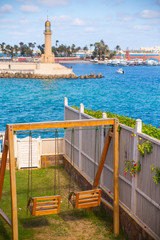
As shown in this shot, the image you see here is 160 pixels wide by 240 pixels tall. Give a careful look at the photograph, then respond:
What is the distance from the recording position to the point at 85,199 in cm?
791

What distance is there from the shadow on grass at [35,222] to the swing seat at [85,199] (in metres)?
1.20

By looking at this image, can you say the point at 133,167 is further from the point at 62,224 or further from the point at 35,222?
the point at 35,222

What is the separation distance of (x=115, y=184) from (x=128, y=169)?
50cm

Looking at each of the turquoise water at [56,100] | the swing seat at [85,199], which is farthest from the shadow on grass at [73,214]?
the turquoise water at [56,100]

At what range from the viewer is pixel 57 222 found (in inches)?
346

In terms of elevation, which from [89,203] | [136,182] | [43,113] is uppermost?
[136,182]

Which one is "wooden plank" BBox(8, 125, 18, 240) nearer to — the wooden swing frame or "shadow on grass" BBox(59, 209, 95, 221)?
the wooden swing frame

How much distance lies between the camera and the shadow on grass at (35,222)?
8.57 metres

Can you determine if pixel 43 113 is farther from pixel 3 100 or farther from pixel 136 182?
pixel 136 182

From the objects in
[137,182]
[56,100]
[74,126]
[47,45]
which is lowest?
[56,100]

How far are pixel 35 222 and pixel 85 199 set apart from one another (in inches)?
66.9

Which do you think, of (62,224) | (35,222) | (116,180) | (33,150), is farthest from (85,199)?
(33,150)

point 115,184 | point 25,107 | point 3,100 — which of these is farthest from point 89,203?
point 3,100

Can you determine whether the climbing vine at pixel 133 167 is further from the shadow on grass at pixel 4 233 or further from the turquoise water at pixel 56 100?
the turquoise water at pixel 56 100
